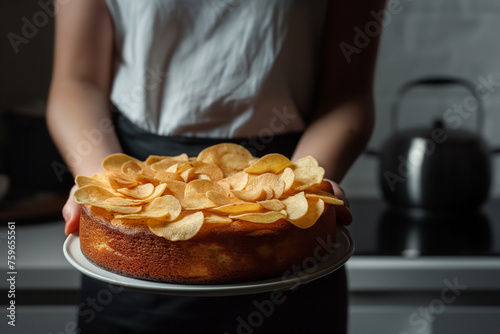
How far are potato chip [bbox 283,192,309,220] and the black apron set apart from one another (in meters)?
0.25

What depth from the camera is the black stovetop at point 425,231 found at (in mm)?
1330

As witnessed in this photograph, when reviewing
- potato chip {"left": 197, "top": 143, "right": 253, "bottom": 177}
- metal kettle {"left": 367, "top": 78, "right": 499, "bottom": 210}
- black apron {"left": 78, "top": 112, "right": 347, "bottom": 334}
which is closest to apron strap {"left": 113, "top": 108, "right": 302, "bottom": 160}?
black apron {"left": 78, "top": 112, "right": 347, "bottom": 334}

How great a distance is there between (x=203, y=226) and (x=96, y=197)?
13cm

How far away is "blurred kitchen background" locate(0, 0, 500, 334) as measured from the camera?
1362mm

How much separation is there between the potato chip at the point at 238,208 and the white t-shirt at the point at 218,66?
31 cm

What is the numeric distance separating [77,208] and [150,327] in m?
0.27

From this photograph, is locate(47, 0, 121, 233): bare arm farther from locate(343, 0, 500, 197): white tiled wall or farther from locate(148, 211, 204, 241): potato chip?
locate(343, 0, 500, 197): white tiled wall

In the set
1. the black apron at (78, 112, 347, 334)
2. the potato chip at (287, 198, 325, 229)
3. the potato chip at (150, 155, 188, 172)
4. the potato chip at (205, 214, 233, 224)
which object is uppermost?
the potato chip at (287, 198, 325, 229)

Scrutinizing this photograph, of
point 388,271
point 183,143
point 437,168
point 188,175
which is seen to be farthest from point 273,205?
point 437,168

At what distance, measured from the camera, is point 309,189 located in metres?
0.70

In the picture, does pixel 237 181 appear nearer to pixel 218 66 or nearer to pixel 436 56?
pixel 218 66

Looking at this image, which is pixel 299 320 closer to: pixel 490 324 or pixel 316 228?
pixel 316 228

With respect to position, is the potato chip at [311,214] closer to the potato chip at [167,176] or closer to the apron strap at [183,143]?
the potato chip at [167,176]

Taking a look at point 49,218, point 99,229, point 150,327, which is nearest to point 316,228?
point 99,229
